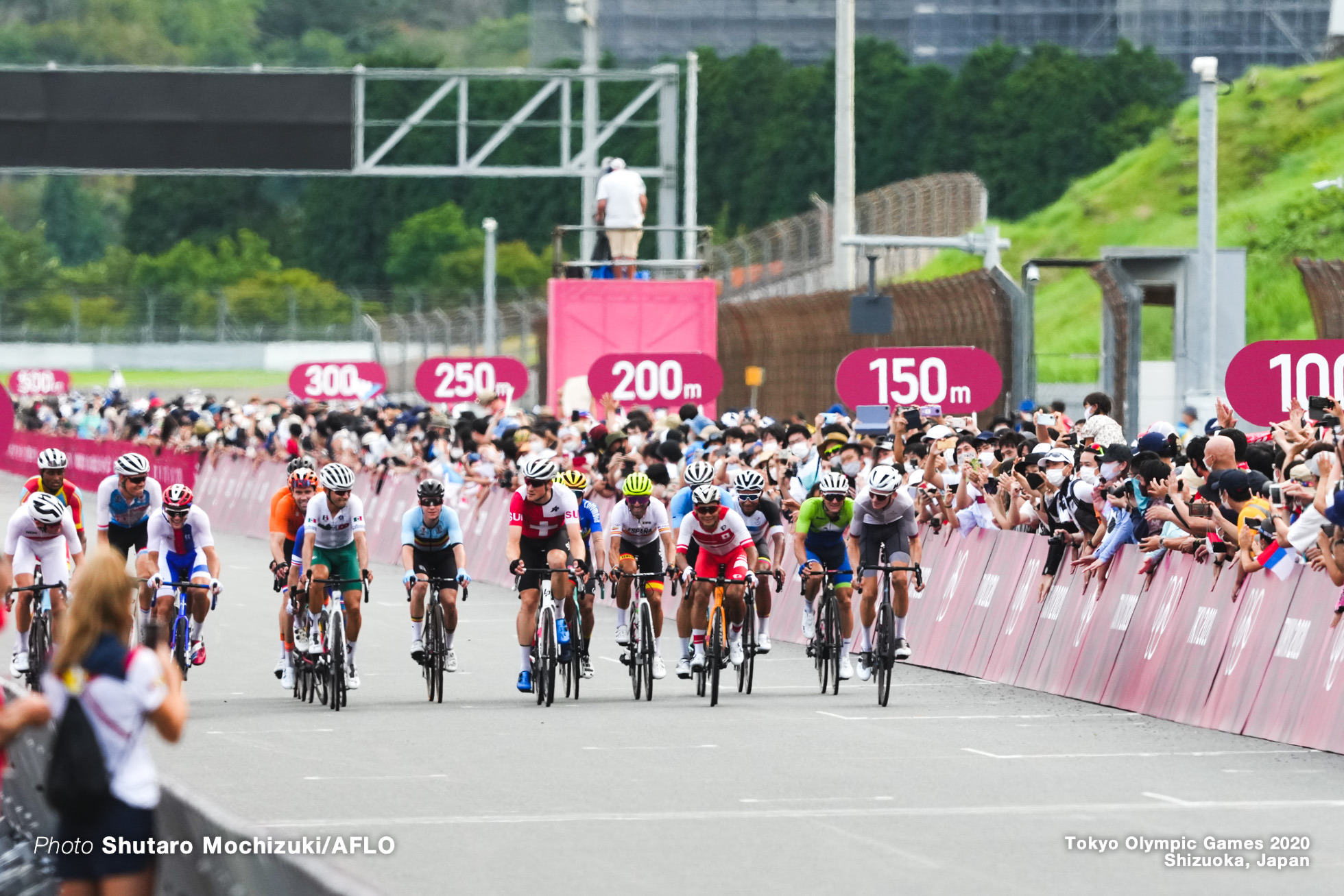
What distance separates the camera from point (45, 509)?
16625 mm

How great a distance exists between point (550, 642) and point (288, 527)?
81.5 inches

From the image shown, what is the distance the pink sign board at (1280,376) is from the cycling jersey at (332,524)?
529cm

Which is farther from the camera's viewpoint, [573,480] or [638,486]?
[573,480]

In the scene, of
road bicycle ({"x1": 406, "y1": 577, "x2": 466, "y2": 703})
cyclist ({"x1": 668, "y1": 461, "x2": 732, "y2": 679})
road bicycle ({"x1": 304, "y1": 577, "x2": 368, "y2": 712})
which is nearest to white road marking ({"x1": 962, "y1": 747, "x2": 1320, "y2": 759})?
cyclist ({"x1": 668, "y1": 461, "x2": 732, "y2": 679})

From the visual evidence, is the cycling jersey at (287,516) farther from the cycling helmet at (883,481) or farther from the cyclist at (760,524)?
the cycling helmet at (883,481)

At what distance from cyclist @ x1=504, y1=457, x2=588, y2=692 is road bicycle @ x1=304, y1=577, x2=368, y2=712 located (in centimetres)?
102

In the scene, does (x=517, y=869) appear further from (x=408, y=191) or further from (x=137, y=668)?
(x=408, y=191)

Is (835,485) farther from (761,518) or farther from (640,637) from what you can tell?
(640,637)

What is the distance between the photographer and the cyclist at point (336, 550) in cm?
1631

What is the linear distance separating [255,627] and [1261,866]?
1363 centimetres

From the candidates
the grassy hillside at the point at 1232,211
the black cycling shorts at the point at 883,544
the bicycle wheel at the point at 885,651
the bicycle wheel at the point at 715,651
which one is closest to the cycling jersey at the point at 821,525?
the black cycling shorts at the point at 883,544

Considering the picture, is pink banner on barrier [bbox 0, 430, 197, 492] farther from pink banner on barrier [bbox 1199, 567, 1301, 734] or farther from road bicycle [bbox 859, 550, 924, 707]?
pink banner on barrier [bbox 1199, 567, 1301, 734]

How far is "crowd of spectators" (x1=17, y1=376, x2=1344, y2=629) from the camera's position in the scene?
47.9 ft

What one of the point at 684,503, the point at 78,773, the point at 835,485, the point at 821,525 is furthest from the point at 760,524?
the point at 78,773
